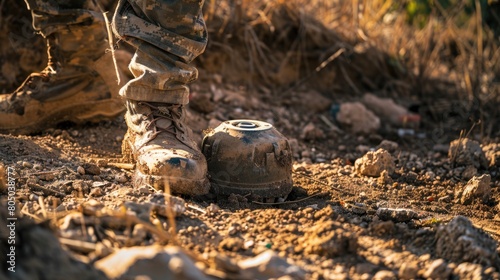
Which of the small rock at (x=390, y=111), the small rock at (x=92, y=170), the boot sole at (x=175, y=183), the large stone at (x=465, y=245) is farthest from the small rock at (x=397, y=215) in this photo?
the small rock at (x=390, y=111)

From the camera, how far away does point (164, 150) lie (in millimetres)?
2801

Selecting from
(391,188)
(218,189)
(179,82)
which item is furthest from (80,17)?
(391,188)

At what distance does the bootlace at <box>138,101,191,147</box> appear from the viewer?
2.95m

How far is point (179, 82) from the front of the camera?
9.75 feet

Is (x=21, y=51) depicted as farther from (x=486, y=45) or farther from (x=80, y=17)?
(x=486, y=45)

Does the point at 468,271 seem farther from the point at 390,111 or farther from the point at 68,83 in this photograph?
the point at 390,111

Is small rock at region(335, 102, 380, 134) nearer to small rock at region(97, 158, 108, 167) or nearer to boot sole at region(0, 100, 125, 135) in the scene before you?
boot sole at region(0, 100, 125, 135)

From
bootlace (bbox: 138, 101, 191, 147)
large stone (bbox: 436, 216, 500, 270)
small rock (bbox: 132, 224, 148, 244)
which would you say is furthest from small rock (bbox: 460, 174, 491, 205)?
small rock (bbox: 132, 224, 148, 244)

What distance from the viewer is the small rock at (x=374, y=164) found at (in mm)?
3432

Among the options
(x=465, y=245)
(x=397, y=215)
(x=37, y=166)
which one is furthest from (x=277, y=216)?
(x=37, y=166)

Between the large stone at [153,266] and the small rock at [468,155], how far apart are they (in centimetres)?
239

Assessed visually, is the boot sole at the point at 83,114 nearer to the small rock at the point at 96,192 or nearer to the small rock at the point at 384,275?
the small rock at the point at 96,192

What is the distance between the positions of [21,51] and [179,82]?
176 centimetres

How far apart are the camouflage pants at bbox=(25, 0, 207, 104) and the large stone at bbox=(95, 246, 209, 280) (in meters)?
1.23
